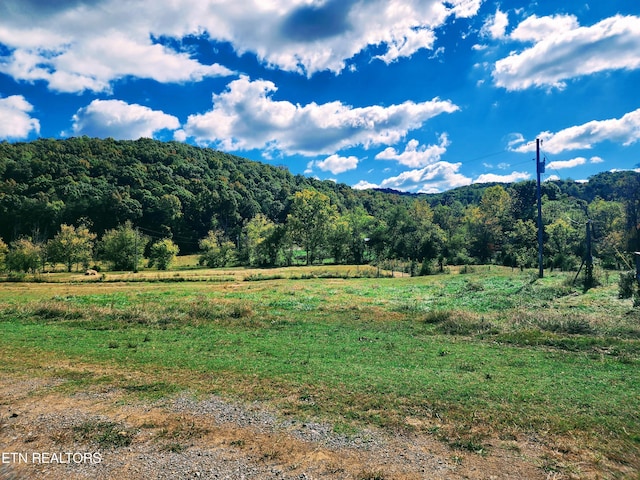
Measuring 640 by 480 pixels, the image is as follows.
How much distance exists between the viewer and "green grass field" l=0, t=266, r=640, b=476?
7410 mm

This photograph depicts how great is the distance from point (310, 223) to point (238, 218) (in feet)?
148

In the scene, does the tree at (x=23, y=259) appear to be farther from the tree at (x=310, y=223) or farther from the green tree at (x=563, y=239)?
the green tree at (x=563, y=239)

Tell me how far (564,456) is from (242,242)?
89.6 m

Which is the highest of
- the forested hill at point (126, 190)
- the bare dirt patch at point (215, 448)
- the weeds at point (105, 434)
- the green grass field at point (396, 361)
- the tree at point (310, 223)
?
the forested hill at point (126, 190)

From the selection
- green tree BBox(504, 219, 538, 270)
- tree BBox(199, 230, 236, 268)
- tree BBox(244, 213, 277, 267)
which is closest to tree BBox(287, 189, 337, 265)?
tree BBox(244, 213, 277, 267)

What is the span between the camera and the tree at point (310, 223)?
282 feet

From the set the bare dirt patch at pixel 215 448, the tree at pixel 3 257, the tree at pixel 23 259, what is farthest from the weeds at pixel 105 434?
the tree at pixel 23 259

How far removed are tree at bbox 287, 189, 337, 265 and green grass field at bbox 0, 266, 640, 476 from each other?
6208cm

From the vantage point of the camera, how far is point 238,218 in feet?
406

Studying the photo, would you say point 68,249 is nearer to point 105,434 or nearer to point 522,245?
point 105,434

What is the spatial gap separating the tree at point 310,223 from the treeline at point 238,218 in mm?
273

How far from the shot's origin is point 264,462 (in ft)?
19.7

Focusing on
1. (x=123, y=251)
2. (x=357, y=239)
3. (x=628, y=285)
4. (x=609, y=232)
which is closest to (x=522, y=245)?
(x=609, y=232)

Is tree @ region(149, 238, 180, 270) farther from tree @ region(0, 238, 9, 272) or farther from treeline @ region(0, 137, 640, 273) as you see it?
tree @ region(0, 238, 9, 272)
